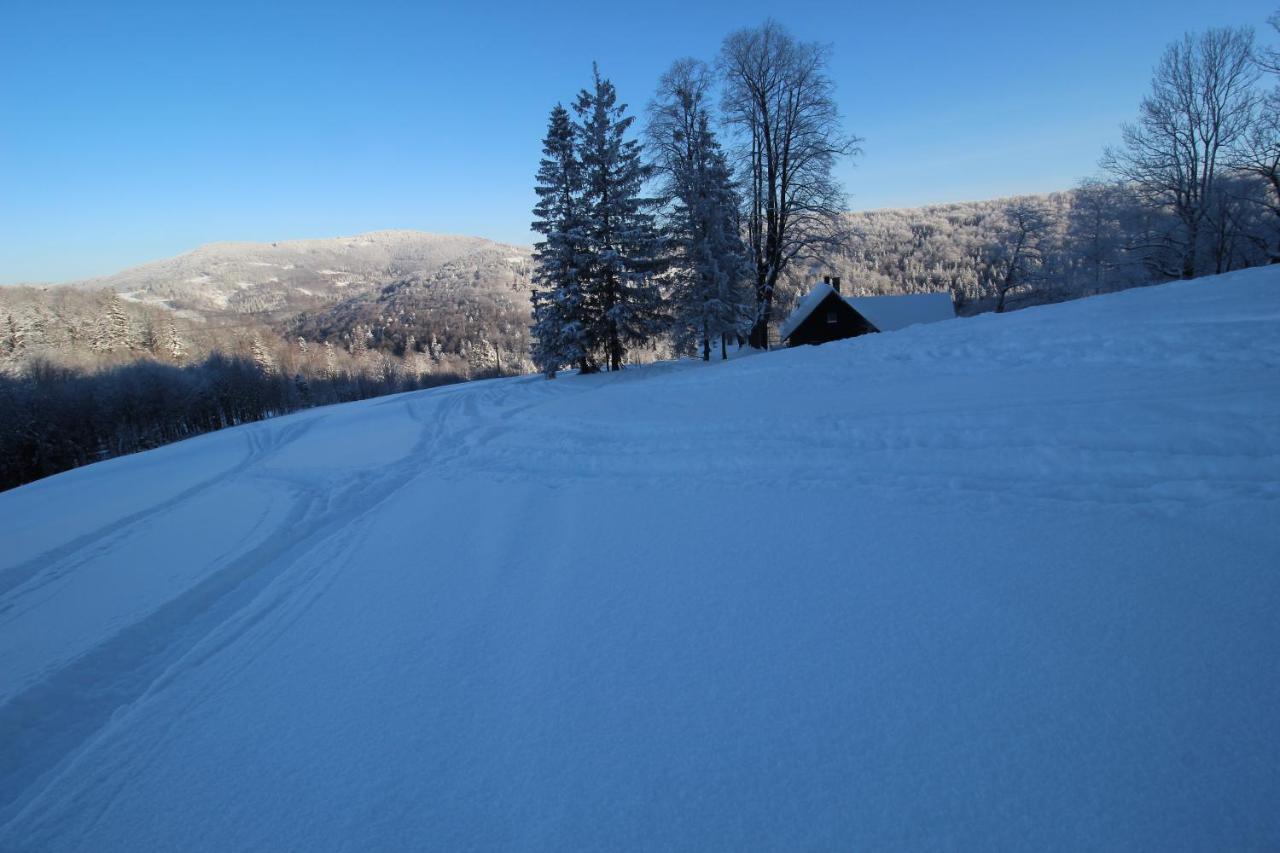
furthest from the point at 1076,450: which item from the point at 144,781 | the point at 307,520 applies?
the point at 307,520

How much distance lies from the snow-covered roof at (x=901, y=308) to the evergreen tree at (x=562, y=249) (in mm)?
16738

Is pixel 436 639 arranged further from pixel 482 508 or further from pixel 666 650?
pixel 482 508

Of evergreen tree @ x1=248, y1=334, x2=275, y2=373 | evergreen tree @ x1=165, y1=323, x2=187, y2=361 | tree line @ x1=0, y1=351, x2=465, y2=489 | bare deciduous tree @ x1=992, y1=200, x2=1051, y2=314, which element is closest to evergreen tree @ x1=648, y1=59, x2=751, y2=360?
bare deciduous tree @ x1=992, y1=200, x2=1051, y2=314

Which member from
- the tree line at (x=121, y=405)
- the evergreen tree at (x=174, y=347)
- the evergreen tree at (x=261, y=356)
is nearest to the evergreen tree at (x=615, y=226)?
the tree line at (x=121, y=405)

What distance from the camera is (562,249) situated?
18656 mm

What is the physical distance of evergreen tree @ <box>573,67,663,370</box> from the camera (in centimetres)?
1823

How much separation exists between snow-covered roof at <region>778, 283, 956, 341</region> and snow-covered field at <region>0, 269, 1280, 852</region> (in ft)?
73.8

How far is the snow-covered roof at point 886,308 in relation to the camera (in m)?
27.8

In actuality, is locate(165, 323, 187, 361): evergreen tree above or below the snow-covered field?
above

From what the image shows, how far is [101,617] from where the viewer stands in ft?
14.1

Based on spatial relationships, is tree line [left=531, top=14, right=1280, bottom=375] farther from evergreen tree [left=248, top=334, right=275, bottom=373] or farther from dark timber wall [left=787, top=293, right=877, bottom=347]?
evergreen tree [left=248, top=334, right=275, bottom=373]

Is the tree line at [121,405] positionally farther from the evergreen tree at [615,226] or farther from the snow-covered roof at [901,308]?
the snow-covered roof at [901,308]

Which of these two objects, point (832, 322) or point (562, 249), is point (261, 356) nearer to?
point (562, 249)

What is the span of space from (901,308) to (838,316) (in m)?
4.46
